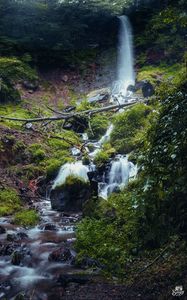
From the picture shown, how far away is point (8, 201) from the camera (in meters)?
13.5

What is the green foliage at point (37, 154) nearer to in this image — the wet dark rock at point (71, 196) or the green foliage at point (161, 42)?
the wet dark rock at point (71, 196)

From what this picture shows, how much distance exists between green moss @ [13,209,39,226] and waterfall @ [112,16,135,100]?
14306 millimetres

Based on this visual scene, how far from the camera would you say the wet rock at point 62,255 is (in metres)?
8.22

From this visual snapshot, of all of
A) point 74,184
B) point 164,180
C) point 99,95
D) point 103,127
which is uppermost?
point 99,95

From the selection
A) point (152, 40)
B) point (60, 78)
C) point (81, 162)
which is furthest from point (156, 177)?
point (152, 40)

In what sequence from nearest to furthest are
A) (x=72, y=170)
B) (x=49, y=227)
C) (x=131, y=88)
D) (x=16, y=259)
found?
(x=16, y=259) → (x=49, y=227) → (x=72, y=170) → (x=131, y=88)

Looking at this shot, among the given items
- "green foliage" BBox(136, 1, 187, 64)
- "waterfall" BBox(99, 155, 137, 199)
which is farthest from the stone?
"green foliage" BBox(136, 1, 187, 64)

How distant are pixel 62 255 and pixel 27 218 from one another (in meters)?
3.52

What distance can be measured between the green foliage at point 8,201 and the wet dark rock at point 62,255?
191 inches

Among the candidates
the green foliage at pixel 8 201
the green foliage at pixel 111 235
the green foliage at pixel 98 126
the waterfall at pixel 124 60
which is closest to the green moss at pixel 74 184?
the green foliage at pixel 8 201

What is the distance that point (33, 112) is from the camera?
21.8 meters

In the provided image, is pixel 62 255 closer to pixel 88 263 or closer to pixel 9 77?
pixel 88 263

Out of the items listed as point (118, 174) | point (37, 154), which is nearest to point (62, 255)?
point (118, 174)

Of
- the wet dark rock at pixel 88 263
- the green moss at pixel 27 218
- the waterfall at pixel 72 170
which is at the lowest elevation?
the wet dark rock at pixel 88 263
